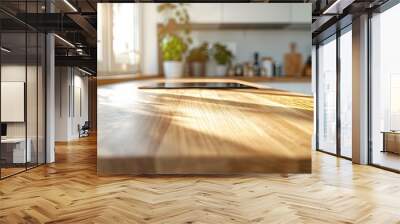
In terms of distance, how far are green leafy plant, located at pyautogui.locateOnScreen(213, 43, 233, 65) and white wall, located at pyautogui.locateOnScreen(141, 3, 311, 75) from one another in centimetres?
8

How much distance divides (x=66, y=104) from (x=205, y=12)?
3.09 meters

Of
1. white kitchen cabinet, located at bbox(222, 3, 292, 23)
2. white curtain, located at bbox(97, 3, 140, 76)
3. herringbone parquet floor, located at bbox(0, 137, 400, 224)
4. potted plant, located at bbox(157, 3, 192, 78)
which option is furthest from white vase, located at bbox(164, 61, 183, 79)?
herringbone parquet floor, located at bbox(0, 137, 400, 224)

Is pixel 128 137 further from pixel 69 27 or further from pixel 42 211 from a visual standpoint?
pixel 69 27

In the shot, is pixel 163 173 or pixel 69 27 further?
pixel 69 27

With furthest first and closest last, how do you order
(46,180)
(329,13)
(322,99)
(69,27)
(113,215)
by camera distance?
(322,99) < (69,27) < (329,13) < (46,180) < (113,215)

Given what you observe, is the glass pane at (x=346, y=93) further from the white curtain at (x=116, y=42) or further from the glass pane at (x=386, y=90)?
the white curtain at (x=116, y=42)

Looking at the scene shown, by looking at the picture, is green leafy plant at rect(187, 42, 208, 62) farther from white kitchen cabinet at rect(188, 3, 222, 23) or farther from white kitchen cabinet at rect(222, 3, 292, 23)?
white kitchen cabinet at rect(222, 3, 292, 23)

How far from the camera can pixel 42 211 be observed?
13.0 feet

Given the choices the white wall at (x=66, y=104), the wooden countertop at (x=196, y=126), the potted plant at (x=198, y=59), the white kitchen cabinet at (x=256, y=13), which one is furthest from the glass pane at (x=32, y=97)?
the white kitchen cabinet at (x=256, y=13)

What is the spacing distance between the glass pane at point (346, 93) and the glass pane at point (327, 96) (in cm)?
38

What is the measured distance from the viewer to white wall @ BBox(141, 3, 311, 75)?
5895mm

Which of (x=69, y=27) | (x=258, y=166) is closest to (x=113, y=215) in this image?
(x=258, y=166)

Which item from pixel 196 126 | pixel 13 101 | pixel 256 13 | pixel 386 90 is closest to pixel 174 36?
pixel 256 13

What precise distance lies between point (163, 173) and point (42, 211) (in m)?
2.26
